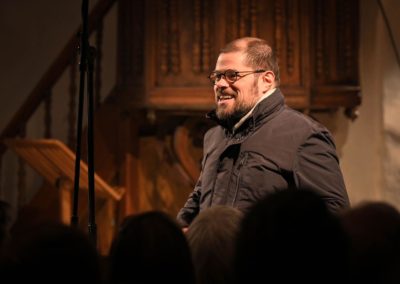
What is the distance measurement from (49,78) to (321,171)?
2.86m

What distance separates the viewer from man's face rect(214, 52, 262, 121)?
3184mm

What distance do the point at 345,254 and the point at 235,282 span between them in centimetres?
23

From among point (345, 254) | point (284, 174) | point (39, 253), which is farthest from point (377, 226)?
point (284, 174)

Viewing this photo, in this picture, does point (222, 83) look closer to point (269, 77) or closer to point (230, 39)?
point (269, 77)

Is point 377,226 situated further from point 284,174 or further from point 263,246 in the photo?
point 284,174

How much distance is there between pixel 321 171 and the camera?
286cm

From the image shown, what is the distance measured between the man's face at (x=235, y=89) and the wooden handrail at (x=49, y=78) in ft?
7.25

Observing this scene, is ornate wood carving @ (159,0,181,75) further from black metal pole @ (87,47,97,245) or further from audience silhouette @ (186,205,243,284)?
audience silhouette @ (186,205,243,284)

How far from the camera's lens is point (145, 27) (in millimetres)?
4949

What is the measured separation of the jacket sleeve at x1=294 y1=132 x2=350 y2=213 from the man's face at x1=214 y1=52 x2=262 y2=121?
1.19ft

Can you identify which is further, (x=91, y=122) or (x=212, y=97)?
(x=212, y=97)

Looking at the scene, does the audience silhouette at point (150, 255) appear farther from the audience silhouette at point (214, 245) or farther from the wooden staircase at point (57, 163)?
the wooden staircase at point (57, 163)

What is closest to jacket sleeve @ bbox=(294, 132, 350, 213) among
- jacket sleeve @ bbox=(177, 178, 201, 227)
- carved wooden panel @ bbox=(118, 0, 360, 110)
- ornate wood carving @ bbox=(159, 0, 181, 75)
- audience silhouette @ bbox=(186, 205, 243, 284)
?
jacket sleeve @ bbox=(177, 178, 201, 227)

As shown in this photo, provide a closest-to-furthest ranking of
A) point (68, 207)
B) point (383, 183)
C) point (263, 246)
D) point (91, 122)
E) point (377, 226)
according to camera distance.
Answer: point (263, 246)
point (377, 226)
point (91, 122)
point (68, 207)
point (383, 183)
